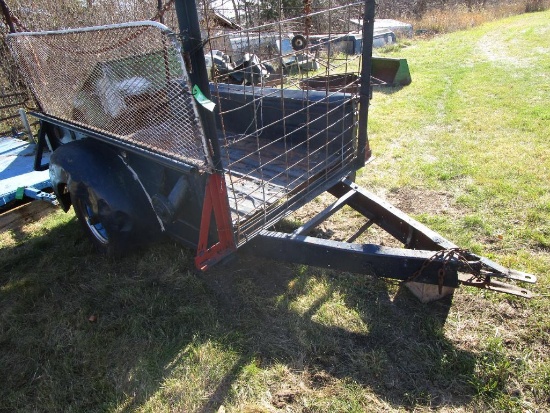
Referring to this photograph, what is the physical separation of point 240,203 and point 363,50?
55.3 inches

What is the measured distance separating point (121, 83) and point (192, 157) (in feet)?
2.62

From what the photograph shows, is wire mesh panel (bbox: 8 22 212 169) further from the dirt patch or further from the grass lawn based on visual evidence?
the dirt patch

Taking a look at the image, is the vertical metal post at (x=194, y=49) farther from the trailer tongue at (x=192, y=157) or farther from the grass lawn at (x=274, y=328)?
the grass lawn at (x=274, y=328)

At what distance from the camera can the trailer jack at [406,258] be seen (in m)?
2.17

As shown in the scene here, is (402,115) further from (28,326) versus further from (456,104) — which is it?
(28,326)

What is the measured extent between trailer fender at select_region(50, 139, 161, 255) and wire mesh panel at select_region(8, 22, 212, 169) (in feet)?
0.70

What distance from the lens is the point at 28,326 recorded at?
2.65 meters

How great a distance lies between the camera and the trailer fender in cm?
265

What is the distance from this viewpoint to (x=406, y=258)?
2271 mm

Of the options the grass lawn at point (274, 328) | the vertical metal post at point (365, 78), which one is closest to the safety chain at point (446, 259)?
the grass lawn at point (274, 328)

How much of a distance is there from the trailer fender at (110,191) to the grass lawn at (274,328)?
0.41 metres

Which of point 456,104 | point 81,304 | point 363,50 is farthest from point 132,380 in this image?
point 456,104

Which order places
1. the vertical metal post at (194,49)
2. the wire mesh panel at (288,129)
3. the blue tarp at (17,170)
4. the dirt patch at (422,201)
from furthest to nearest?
the blue tarp at (17,170)
the dirt patch at (422,201)
the wire mesh panel at (288,129)
the vertical metal post at (194,49)

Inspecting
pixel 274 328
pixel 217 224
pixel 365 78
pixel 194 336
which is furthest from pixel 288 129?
pixel 194 336
